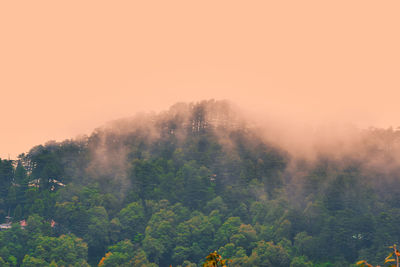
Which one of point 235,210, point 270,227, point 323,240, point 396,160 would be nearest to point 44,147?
point 235,210

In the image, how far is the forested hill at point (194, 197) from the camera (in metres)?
47.7

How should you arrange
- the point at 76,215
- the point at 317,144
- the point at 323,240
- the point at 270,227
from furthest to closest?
the point at 317,144 < the point at 76,215 < the point at 270,227 < the point at 323,240

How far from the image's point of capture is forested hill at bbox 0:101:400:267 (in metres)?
47.7

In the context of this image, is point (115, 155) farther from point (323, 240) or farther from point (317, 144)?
point (323, 240)

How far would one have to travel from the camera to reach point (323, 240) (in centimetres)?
4756

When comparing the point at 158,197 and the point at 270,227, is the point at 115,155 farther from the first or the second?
the point at 270,227

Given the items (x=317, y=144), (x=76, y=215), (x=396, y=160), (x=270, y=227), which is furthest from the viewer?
(x=317, y=144)

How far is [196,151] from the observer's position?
65.8 m

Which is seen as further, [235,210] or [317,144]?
[317,144]

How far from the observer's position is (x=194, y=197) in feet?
198

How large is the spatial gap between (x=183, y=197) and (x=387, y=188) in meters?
21.0

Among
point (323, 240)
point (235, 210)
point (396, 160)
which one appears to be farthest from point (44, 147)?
point (396, 160)

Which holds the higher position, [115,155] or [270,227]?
[115,155]

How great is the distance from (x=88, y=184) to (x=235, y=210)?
649 inches
